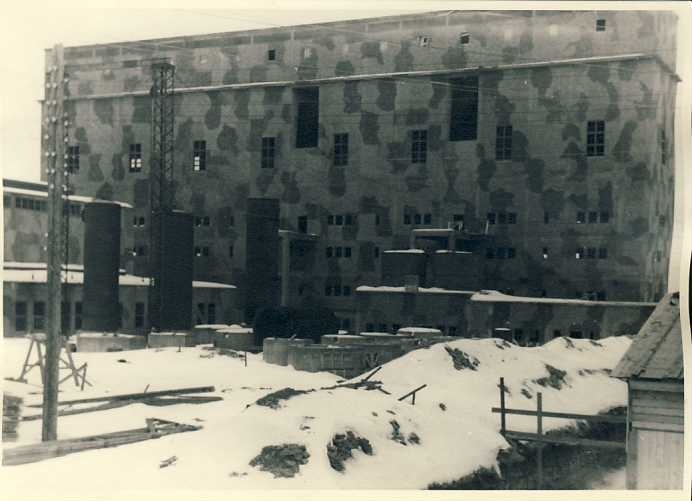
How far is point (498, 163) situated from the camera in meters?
27.1

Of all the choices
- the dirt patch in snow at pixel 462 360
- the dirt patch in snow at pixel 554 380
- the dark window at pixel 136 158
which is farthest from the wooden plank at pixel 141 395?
the dark window at pixel 136 158

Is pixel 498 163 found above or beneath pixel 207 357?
above

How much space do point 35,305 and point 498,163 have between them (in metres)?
16.2

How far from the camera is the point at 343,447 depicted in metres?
13.5

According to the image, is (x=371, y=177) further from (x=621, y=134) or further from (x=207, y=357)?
(x=207, y=357)

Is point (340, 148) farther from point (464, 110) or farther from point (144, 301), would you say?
point (144, 301)

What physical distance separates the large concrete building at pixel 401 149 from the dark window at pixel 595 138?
0.05m

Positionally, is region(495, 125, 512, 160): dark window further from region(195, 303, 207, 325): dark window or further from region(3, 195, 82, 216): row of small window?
region(3, 195, 82, 216): row of small window

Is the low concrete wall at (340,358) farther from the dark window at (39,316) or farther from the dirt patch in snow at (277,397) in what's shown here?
the dark window at (39,316)

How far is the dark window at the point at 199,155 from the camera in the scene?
26.0 metres

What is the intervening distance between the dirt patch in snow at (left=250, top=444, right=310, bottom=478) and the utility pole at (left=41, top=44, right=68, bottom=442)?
324 centimetres

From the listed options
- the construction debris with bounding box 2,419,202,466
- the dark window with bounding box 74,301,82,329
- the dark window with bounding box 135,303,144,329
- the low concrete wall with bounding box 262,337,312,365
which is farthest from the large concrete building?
the construction debris with bounding box 2,419,202,466

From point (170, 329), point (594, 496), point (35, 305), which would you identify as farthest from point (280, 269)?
point (594, 496)

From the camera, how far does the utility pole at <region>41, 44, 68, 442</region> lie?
1320cm
